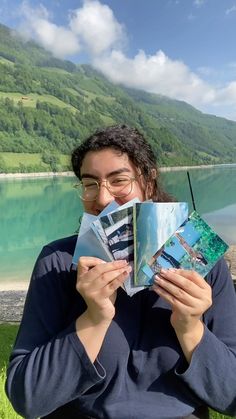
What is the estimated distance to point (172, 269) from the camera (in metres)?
1.44

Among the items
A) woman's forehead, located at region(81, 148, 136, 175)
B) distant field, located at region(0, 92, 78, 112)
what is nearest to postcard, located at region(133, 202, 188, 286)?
woman's forehead, located at region(81, 148, 136, 175)

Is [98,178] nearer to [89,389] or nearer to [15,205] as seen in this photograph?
[89,389]

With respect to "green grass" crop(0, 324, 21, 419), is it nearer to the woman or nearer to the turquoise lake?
the woman

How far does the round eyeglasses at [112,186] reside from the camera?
Answer: 171 centimetres

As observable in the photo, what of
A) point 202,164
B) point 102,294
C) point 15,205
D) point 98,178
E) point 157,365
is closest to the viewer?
point 102,294

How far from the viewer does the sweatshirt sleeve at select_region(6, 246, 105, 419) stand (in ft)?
4.76

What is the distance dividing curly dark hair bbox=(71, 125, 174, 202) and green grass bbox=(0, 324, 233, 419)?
2.05m

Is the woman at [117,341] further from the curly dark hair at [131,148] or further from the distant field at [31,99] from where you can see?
the distant field at [31,99]

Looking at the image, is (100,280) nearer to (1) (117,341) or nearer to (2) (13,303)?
(1) (117,341)

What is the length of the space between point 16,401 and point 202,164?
7183 inches

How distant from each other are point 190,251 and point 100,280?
1.05 ft

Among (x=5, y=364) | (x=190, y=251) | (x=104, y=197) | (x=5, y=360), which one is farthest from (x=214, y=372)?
(x=5, y=360)

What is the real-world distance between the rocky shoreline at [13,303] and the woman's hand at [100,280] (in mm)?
10248

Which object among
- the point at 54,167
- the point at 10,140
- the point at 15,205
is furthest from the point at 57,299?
the point at 10,140
